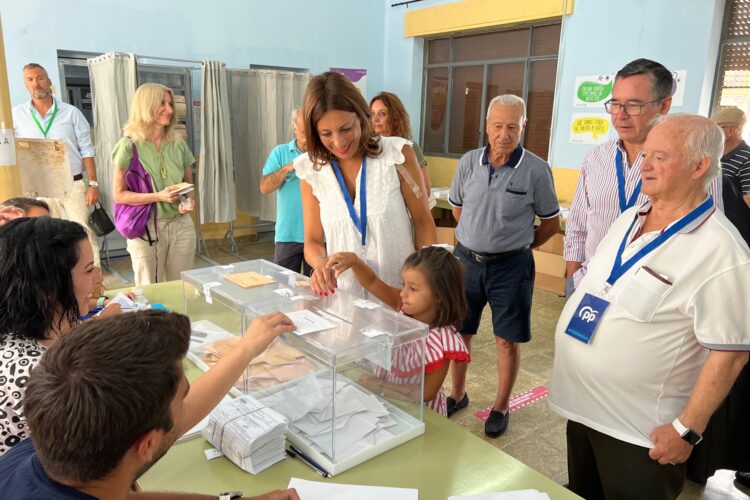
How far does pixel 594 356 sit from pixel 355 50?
255 inches

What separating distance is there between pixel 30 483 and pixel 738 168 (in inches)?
136

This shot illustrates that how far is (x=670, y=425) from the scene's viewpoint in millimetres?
1377

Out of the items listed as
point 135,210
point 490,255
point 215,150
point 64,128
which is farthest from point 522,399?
point 64,128

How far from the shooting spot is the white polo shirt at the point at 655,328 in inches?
50.4

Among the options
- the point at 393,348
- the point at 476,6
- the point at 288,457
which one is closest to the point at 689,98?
the point at 476,6

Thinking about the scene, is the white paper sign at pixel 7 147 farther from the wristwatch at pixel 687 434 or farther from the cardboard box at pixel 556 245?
the cardboard box at pixel 556 245

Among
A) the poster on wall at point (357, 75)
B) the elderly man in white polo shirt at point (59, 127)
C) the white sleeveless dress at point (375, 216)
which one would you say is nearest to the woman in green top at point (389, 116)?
the white sleeveless dress at point (375, 216)

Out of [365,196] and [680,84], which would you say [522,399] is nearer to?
[365,196]

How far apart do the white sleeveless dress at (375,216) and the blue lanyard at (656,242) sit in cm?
75

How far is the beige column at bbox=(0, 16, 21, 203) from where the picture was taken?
1.89 m

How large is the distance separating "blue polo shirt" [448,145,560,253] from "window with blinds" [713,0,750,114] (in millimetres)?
2967

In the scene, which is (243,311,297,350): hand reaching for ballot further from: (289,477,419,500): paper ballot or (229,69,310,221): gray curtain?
(229,69,310,221): gray curtain

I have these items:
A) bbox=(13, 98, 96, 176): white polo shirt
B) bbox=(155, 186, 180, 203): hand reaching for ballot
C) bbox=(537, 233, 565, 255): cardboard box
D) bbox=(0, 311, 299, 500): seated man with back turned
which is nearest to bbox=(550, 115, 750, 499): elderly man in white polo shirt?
bbox=(0, 311, 299, 500): seated man with back turned

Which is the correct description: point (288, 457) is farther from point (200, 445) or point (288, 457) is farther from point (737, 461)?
point (737, 461)
